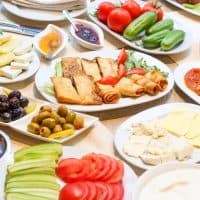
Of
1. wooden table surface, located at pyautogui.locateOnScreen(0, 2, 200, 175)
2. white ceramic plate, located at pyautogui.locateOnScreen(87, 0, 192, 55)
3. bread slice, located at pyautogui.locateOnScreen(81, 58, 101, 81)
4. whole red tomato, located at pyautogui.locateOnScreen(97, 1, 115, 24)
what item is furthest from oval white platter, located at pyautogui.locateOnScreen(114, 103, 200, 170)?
whole red tomato, located at pyautogui.locateOnScreen(97, 1, 115, 24)

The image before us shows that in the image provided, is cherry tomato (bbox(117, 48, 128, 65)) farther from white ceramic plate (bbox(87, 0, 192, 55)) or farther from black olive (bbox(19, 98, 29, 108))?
black olive (bbox(19, 98, 29, 108))

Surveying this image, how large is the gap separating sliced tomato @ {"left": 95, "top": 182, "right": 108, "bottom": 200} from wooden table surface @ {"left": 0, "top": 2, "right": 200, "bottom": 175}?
0.59 feet

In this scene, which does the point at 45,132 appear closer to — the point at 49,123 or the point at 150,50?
the point at 49,123

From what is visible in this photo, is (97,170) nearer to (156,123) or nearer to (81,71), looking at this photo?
(156,123)

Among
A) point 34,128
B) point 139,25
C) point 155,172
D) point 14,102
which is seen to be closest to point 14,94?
point 14,102

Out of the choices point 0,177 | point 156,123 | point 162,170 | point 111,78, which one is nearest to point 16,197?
point 0,177

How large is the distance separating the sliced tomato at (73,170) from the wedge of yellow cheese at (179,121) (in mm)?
294

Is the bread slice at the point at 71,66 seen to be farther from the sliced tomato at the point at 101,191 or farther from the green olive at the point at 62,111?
the sliced tomato at the point at 101,191

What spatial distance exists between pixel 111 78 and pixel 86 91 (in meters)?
0.11

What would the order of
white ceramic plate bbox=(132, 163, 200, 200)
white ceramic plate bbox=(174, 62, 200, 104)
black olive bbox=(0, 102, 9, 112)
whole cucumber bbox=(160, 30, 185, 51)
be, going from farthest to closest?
1. whole cucumber bbox=(160, 30, 185, 51)
2. white ceramic plate bbox=(174, 62, 200, 104)
3. black olive bbox=(0, 102, 9, 112)
4. white ceramic plate bbox=(132, 163, 200, 200)

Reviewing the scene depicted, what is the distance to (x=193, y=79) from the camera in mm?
1633

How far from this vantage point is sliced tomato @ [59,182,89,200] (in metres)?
1.10

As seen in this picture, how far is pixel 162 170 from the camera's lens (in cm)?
113

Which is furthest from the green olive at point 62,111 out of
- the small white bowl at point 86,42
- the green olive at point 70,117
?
the small white bowl at point 86,42
